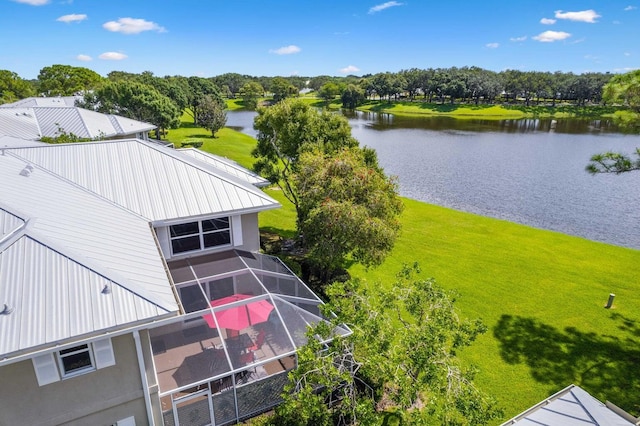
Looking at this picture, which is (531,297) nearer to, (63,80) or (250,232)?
(250,232)

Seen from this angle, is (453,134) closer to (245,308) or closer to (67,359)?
(245,308)

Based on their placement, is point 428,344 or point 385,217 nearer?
point 428,344

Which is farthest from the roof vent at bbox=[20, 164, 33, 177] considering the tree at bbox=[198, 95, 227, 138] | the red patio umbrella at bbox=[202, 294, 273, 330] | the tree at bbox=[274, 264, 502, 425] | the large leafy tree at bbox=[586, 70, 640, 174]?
the tree at bbox=[198, 95, 227, 138]

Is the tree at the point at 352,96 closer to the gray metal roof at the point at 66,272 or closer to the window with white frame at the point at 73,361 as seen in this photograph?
the gray metal roof at the point at 66,272

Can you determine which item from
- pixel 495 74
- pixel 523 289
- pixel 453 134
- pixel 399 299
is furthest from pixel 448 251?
pixel 495 74

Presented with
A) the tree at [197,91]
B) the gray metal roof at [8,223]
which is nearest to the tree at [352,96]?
the tree at [197,91]

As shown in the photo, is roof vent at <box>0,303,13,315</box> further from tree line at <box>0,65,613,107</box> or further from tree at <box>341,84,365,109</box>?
tree at <box>341,84,365,109</box>
